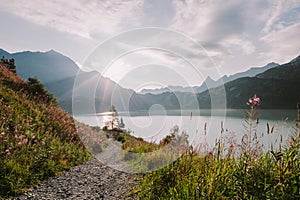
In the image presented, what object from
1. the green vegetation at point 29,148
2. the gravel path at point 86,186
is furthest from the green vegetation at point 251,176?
the green vegetation at point 29,148

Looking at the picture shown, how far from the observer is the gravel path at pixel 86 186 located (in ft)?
17.8

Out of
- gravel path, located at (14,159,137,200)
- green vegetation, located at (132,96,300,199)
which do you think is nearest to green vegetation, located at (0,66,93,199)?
gravel path, located at (14,159,137,200)

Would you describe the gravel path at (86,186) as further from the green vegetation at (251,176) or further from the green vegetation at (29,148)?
the green vegetation at (251,176)

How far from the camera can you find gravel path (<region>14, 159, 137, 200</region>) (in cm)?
542

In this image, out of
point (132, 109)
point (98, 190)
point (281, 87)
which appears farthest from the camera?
point (281, 87)

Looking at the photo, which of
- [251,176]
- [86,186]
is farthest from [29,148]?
[251,176]

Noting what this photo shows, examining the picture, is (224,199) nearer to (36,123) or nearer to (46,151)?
(46,151)

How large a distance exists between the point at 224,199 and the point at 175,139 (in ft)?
14.6

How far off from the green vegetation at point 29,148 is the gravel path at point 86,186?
0.33m

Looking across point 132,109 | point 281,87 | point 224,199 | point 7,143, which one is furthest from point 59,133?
point 281,87

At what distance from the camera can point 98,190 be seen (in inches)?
231

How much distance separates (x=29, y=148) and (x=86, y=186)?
8.07ft

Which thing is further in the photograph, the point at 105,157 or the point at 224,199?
the point at 105,157

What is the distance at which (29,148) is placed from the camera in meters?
7.28
